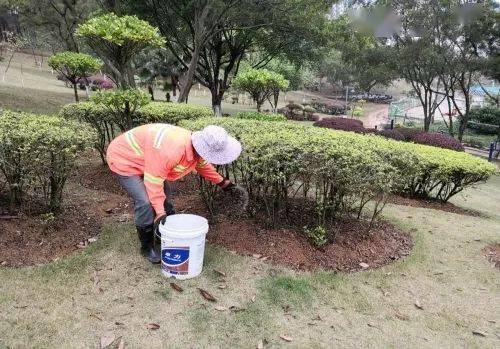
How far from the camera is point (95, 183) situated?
651cm

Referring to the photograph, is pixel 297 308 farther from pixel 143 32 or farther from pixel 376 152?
pixel 143 32

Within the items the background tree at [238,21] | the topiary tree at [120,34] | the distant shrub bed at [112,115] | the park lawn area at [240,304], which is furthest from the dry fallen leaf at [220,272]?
the background tree at [238,21]

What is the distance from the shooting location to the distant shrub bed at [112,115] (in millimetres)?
7012

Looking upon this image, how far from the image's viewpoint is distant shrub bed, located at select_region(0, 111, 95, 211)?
3.98 m

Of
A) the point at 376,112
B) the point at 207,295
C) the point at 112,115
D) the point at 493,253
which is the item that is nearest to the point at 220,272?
the point at 207,295

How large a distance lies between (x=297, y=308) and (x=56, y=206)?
2.92 m

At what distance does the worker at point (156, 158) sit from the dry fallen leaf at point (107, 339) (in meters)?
1.00

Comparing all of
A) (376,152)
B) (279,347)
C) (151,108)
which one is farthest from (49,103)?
(279,347)

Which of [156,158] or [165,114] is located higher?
[165,114]

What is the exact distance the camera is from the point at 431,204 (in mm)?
7539

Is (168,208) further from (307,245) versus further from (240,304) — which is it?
(307,245)

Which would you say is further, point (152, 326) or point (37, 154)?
point (37, 154)

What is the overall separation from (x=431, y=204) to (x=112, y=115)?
5.89 meters

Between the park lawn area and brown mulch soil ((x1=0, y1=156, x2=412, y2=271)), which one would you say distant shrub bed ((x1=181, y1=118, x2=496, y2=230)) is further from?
the park lawn area
